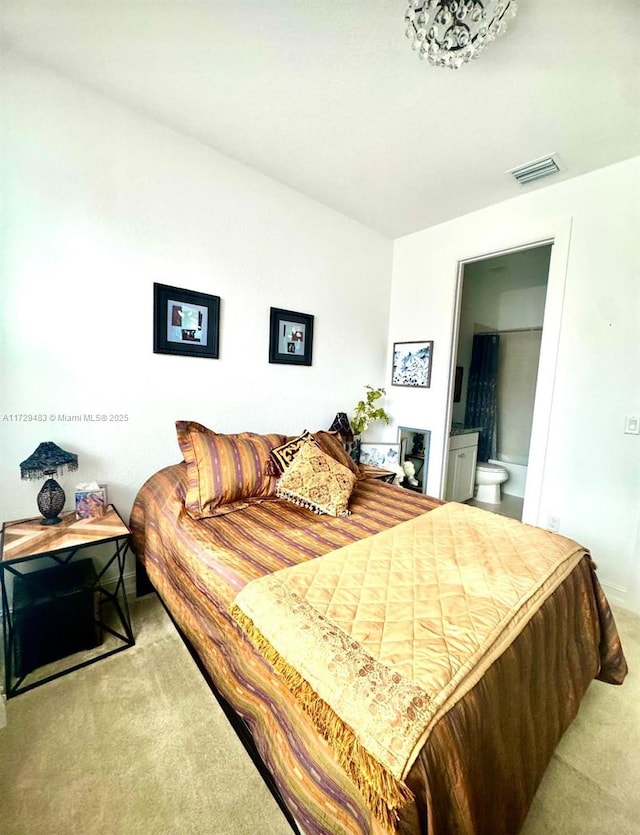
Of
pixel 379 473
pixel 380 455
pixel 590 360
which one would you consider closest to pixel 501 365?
pixel 590 360

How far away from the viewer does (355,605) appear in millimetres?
999

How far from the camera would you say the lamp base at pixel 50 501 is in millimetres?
1613

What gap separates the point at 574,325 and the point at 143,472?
2.99m

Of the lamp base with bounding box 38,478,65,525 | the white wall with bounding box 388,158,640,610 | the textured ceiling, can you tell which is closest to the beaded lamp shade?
the lamp base with bounding box 38,478,65,525

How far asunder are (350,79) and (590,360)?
2150 mm

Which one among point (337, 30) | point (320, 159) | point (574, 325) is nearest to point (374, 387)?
point (574, 325)

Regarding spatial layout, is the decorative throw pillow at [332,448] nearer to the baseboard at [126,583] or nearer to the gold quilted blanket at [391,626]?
the gold quilted blanket at [391,626]

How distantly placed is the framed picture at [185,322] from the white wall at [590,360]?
222 centimetres

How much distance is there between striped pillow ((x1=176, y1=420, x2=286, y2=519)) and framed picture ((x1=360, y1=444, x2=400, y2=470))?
128cm

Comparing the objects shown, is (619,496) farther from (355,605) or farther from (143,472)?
(143,472)

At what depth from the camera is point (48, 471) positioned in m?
1.65

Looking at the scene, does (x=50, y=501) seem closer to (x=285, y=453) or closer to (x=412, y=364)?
(x=285, y=453)

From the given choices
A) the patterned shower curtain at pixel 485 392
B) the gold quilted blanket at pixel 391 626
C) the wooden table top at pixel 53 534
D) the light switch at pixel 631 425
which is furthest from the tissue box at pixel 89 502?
the patterned shower curtain at pixel 485 392

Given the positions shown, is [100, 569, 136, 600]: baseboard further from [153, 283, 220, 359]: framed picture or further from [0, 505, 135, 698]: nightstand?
[153, 283, 220, 359]: framed picture
